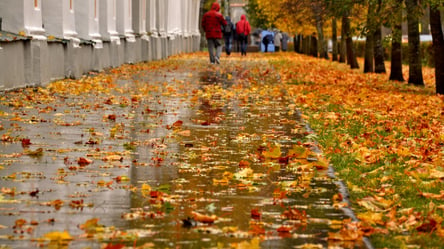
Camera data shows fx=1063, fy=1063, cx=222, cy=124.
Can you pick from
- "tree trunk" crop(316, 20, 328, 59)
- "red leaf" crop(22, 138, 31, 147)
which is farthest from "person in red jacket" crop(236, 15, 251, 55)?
"red leaf" crop(22, 138, 31, 147)

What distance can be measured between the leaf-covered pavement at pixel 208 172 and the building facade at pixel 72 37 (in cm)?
198

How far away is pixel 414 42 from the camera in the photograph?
24.5m

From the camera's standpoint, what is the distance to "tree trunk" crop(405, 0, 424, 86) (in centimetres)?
2281

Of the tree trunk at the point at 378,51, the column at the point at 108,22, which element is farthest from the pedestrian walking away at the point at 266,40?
the tree trunk at the point at 378,51

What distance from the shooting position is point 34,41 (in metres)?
19.7

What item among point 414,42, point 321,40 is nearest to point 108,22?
point 414,42

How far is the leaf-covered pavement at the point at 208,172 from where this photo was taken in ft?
20.1

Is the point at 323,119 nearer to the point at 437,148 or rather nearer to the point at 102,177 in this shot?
the point at 437,148

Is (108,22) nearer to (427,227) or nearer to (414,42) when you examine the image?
(414,42)

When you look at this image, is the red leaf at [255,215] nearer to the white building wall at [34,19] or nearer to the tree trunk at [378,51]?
the white building wall at [34,19]

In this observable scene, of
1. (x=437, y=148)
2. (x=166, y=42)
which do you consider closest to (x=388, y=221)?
(x=437, y=148)

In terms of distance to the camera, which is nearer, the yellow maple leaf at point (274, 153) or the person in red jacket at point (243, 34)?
the yellow maple leaf at point (274, 153)

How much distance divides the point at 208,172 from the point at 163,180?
0.63 m

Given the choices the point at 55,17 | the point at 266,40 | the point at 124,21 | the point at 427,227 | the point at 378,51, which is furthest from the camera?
the point at 266,40
